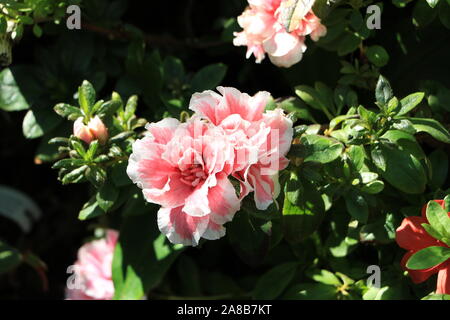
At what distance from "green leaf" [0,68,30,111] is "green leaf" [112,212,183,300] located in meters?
0.36

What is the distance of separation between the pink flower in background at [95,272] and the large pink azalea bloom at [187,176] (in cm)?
62

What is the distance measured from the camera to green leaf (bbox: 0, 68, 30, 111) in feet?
4.89

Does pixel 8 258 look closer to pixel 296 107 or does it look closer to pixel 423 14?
pixel 296 107

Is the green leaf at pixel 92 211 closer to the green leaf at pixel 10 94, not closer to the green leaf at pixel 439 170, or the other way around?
the green leaf at pixel 10 94

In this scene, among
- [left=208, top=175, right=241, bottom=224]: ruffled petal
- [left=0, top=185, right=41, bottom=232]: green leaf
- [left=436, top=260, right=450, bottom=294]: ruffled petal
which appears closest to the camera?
[left=208, top=175, right=241, bottom=224]: ruffled petal

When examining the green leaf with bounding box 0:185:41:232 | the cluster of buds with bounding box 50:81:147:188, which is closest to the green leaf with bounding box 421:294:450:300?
the cluster of buds with bounding box 50:81:147:188

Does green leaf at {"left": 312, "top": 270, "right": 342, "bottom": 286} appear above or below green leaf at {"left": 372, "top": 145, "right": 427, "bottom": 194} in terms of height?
below

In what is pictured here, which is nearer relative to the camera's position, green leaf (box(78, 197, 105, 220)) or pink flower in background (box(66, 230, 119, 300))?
green leaf (box(78, 197, 105, 220))

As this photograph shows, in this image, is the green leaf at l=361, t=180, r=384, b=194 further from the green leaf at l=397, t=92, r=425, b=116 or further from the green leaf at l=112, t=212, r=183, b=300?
the green leaf at l=112, t=212, r=183, b=300

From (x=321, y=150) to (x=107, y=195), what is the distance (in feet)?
1.35

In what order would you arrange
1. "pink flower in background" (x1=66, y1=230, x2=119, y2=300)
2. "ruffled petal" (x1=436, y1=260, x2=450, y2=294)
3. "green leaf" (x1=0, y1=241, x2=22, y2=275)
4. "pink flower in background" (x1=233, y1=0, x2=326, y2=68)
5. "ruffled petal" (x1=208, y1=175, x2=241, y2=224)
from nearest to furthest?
1. "ruffled petal" (x1=208, y1=175, x2=241, y2=224)
2. "ruffled petal" (x1=436, y1=260, x2=450, y2=294)
3. "pink flower in background" (x1=233, y1=0, x2=326, y2=68)
4. "pink flower in background" (x1=66, y1=230, x2=119, y2=300)
5. "green leaf" (x1=0, y1=241, x2=22, y2=275)

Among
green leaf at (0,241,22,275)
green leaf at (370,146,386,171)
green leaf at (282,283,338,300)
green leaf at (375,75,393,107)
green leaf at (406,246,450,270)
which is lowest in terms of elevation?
green leaf at (282,283,338,300)

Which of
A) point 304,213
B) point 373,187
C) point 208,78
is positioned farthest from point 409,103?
point 208,78

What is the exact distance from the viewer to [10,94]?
1505mm
